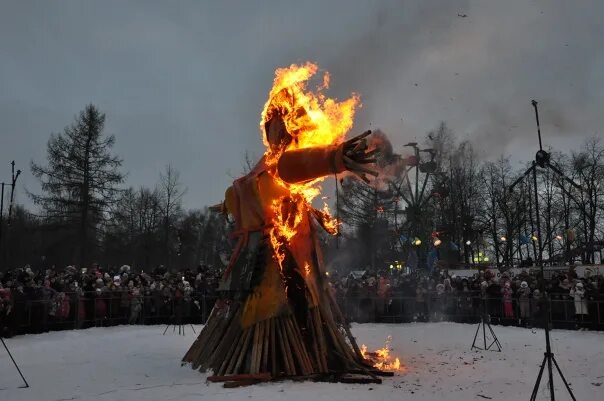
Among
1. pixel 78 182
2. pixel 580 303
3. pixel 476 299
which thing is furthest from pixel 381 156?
pixel 78 182

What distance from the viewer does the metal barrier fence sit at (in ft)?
56.7

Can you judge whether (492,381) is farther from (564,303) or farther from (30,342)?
(30,342)

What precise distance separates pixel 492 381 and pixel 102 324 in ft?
49.1

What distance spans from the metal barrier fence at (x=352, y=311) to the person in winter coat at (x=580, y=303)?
2.7 inches

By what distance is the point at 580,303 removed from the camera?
56.8 ft

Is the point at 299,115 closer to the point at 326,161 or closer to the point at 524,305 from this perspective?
the point at 326,161

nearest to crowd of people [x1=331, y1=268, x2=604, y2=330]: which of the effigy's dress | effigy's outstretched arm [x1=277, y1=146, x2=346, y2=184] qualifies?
the effigy's dress

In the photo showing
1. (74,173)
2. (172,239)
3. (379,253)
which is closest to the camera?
(74,173)

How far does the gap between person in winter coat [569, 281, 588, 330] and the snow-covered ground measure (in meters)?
0.76

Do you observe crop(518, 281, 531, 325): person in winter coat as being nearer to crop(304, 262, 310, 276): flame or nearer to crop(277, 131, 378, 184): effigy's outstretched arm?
crop(304, 262, 310, 276): flame

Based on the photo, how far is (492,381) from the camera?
9.73 meters

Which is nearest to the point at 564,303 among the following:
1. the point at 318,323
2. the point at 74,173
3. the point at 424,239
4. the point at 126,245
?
the point at 318,323

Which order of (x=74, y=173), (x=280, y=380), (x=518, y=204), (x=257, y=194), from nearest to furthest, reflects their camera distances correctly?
(x=280, y=380), (x=257, y=194), (x=74, y=173), (x=518, y=204)

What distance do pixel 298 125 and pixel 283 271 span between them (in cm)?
271
